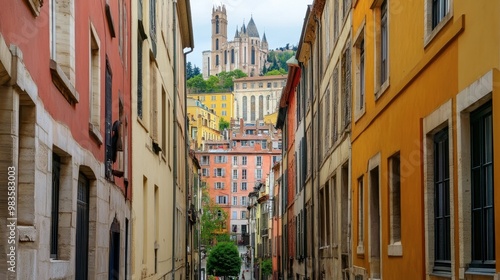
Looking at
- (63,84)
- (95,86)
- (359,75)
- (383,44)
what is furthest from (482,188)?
(359,75)

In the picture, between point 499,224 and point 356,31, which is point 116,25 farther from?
point 499,224

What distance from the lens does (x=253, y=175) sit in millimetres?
144250

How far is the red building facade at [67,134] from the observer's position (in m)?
7.34

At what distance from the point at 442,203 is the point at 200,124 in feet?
529

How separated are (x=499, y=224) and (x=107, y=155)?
7.47 metres

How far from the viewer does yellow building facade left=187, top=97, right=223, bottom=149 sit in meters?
167

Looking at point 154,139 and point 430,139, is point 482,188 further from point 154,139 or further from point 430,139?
point 154,139

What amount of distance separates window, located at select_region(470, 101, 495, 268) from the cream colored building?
9410 mm


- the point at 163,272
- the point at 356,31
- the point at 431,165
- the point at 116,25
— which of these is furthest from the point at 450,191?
the point at 163,272

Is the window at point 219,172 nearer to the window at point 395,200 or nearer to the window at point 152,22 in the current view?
the window at point 152,22

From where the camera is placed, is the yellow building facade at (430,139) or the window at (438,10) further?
the window at (438,10)

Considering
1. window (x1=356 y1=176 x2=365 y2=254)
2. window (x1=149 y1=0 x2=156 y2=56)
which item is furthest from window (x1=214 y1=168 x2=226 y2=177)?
window (x1=356 y1=176 x2=365 y2=254)

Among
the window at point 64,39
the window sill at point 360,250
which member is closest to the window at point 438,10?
the window at point 64,39

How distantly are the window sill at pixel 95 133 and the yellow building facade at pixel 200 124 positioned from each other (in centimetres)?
14443
